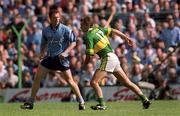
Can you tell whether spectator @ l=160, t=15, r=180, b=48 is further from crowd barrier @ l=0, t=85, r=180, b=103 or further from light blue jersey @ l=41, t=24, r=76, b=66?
light blue jersey @ l=41, t=24, r=76, b=66

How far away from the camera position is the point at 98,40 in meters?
16.4

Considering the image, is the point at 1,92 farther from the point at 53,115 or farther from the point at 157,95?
the point at 53,115

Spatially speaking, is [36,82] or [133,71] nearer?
[36,82]

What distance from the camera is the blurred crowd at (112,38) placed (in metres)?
24.1

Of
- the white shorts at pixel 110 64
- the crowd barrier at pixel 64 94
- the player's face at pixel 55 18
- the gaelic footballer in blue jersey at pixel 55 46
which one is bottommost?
the crowd barrier at pixel 64 94

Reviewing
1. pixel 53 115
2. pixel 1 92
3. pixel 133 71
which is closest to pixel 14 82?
pixel 1 92

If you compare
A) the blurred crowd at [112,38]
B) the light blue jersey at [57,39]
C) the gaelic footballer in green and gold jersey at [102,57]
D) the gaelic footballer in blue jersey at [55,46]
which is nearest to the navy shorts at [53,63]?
the gaelic footballer in blue jersey at [55,46]

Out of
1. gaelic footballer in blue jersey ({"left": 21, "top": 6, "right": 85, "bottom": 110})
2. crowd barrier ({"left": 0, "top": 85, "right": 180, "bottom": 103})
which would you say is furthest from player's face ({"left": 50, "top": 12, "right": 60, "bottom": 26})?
crowd barrier ({"left": 0, "top": 85, "right": 180, "bottom": 103})

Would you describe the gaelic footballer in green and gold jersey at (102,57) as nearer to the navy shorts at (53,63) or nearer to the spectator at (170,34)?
the navy shorts at (53,63)

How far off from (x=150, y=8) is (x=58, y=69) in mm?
A: 11032

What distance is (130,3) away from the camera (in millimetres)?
26891

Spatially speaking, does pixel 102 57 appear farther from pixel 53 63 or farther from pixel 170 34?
pixel 170 34

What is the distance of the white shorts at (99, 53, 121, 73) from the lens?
16188 millimetres

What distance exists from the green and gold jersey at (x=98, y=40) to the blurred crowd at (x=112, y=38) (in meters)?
6.89
